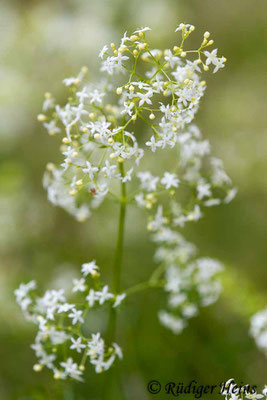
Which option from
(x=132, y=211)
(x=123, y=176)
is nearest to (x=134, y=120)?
(x=123, y=176)

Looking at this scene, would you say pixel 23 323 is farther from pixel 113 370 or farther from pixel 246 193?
pixel 246 193

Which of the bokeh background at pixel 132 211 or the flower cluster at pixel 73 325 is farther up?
the bokeh background at pixel 132 211

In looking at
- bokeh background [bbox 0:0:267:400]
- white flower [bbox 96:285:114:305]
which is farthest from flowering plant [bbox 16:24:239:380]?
bokeh background [bbox 0:0:267:400]

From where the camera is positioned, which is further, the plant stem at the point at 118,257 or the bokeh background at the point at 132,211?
the bokeh background at the point at 132,211

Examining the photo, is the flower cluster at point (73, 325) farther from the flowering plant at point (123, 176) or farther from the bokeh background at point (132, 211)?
the bokeh background at point (132, 211)

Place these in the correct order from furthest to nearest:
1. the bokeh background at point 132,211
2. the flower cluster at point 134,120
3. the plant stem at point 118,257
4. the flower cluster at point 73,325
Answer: the bokeh background at point 132,211, the plant stem at point 118,257, the flower cluster at point 73,325, the flower cluster at point 134,120

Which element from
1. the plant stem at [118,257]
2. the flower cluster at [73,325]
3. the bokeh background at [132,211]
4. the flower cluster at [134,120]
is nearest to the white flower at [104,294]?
the flower cluster at [73,325]

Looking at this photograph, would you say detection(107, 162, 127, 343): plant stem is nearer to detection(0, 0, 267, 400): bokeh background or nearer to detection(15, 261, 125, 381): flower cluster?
detection(15, 261, 125, 381): flower cluster
